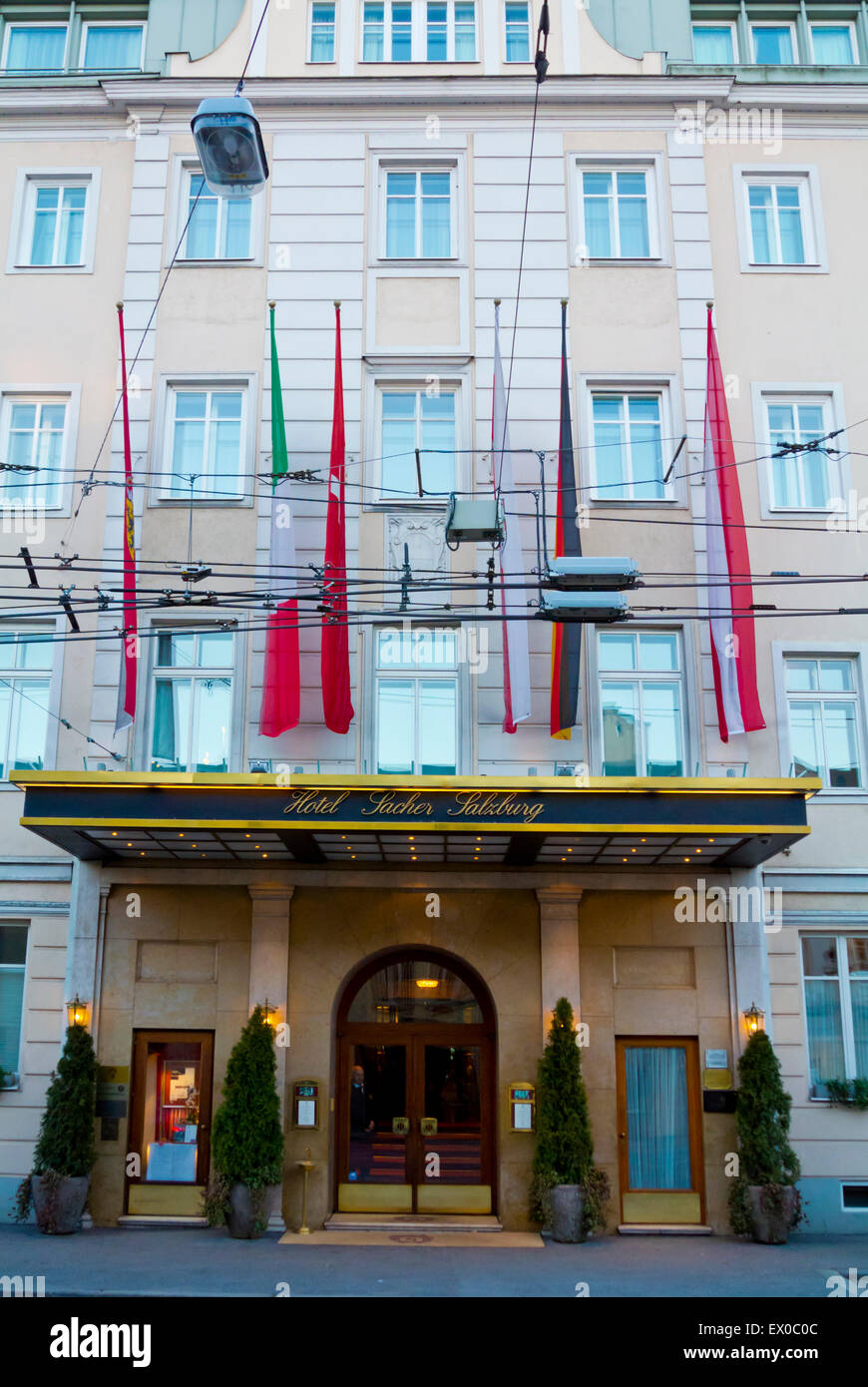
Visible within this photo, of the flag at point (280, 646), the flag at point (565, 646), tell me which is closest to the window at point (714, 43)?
the flag at point (565, 646)

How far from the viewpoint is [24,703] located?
61.5 feet

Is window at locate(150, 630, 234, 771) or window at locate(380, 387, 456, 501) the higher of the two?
window at locate(380, 387, 456, 501)

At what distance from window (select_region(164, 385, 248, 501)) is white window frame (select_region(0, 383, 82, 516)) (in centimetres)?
147

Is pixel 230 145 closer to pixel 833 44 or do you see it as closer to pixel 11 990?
pixel 11 990

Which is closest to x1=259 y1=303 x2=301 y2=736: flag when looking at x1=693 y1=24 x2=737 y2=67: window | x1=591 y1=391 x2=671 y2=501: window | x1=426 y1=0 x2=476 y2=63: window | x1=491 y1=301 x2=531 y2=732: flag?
x1=491 y1=301 x2=531 y2=732: flag

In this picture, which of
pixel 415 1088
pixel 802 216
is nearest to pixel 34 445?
pixel 415 1088

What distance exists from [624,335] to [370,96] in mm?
5924

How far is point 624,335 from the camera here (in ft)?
64.6

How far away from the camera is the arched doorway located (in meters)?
17.2

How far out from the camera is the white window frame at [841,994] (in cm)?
1741

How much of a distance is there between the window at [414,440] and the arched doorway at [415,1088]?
23.1ft

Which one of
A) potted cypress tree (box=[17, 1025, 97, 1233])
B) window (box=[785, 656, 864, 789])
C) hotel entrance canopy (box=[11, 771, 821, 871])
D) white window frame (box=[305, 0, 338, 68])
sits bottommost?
potted cypress tree (box=[17, 1025, 97, 1233])

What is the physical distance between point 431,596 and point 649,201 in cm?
779

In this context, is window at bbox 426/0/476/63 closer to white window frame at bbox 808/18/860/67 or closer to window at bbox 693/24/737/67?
window at bbox 693/24/737/67
